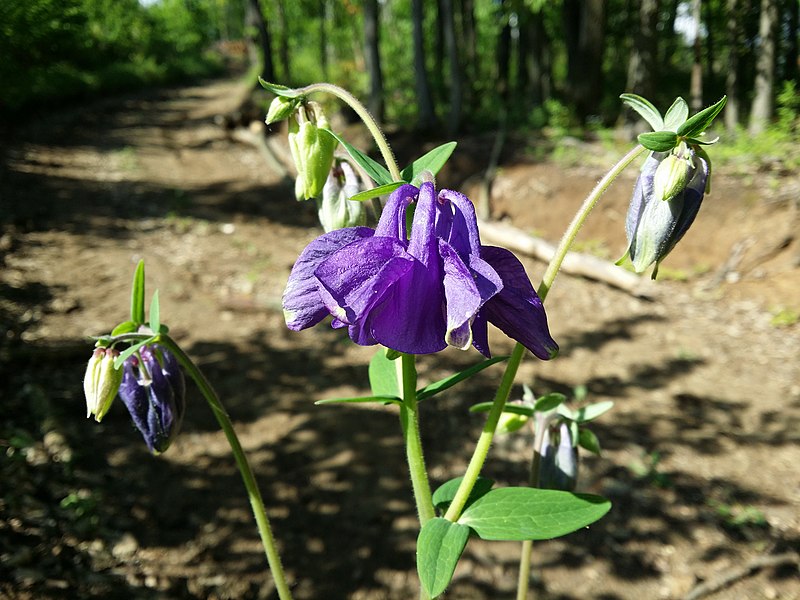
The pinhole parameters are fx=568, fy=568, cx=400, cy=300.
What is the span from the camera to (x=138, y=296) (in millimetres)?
1419

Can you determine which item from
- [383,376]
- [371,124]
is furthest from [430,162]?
[383,376]

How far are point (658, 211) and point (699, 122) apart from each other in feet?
0.61

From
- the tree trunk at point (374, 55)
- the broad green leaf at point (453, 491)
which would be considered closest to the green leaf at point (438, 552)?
the broad green leaf at point (453, 491)

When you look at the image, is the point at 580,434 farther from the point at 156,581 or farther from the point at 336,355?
the point at 336,355

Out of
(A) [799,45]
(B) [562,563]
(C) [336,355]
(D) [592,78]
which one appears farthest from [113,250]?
(A) [799,45]

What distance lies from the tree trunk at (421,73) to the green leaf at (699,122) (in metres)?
8.30

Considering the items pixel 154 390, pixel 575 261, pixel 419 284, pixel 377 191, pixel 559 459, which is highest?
pixel 377 191

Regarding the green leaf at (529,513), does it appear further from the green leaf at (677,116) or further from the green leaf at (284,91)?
the green leaf at (284,91)

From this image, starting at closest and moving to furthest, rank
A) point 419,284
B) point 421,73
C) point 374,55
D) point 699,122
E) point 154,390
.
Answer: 1. point 419,284
2. point 699,122
3. point 154,390
4. point 421,73
5. point 374,55

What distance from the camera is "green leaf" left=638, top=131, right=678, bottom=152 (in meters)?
1.01

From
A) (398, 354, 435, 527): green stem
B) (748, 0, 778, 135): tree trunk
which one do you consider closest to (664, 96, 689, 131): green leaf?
(398, 354, 435, 527): green stem

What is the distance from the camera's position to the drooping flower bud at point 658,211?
43.4 inches

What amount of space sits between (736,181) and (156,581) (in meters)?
6.41

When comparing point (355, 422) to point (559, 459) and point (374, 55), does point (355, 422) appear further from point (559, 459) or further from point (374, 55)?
point (374, 55)
